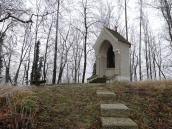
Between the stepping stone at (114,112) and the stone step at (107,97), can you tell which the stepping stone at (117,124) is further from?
the stone step at (107,97)

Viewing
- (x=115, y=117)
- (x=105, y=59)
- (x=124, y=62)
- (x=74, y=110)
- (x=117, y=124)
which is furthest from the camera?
(x=105, y=59)

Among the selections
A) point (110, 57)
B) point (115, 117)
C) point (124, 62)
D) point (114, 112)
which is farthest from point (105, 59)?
point (115, 117)

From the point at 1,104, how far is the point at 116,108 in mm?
3283

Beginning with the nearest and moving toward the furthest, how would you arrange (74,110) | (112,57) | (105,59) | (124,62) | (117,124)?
(117,124) → (74,110) → (124,62) → (105,59) → (112,57)

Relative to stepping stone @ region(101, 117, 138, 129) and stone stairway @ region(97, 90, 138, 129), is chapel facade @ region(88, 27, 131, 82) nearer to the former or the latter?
stone stairway @ region(97, 90, 138, 129)

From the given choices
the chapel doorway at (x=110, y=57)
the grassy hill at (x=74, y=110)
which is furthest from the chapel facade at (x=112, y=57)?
the grassy hill at (x=74, y=110)

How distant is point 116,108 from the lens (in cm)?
600

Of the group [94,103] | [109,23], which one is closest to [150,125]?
[94,103]

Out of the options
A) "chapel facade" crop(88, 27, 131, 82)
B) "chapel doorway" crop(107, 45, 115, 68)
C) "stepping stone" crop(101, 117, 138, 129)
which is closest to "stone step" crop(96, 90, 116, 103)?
"stepping stone" crop(101, 117, 138, 129)

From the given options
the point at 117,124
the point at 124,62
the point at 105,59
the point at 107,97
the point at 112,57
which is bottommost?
the point at 117,124

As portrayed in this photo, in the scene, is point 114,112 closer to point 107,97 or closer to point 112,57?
point 107,97

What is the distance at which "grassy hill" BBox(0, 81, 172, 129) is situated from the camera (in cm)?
511

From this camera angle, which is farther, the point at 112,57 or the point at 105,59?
the point at 112,57

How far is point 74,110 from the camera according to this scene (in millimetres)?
6203
